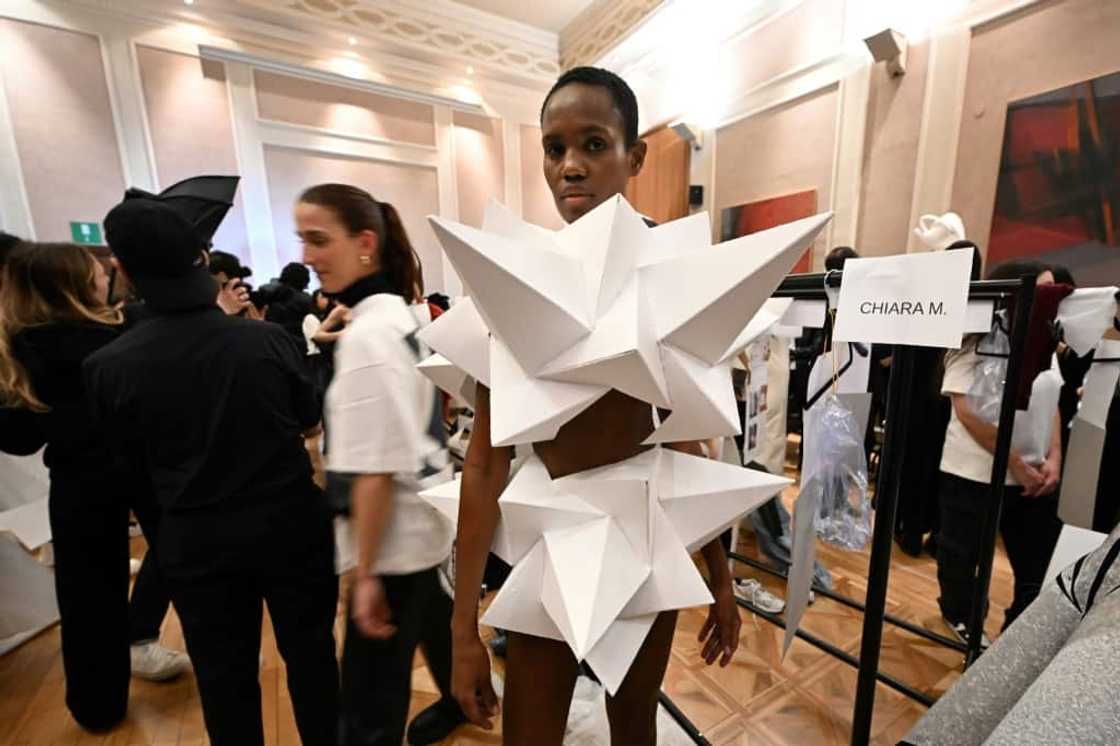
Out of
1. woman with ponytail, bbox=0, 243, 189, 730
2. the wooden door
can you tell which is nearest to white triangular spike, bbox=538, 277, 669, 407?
woman with ponytail, bbox=0, 243, 189, 730

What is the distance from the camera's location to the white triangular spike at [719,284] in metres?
0.48

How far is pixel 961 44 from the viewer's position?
2.44 meters

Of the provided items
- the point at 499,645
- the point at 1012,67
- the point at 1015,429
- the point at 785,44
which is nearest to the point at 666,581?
the point at 499,645

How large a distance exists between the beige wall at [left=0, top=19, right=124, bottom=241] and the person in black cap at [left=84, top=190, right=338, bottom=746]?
12.6ft

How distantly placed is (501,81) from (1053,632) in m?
5.70

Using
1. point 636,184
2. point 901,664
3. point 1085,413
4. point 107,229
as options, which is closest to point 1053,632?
point 1085,413

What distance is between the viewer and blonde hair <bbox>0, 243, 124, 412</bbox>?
3.76 ft

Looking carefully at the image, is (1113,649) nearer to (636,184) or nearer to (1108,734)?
(1108,734)

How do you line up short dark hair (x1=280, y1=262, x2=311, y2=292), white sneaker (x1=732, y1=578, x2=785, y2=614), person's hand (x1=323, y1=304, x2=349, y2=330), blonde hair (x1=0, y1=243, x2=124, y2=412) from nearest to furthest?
1. person's hand (x1=323, y1=304, x2=349, y2=330)
2. blonde hair (x1=0, y1=243, x2=124, y2=412)
3. white sneaker (x1=732, y1=578, x2=785, y2=614)
4. short dark hair (x1=280, y1=262, x2=311, y2=292)

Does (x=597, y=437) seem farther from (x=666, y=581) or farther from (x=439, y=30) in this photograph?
(x=439, y=30)

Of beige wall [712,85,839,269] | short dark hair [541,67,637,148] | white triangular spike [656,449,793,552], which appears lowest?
white triangular spike [656,449,793,552]

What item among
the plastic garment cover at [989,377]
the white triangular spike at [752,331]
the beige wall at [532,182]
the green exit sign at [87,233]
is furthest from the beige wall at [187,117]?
the plastic garment cover at [989,377]

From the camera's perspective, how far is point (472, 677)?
2.02ft

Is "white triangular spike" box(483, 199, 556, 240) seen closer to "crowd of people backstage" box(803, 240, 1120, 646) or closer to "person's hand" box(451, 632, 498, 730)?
"person's hand" box(451, 632, 498, 730)
